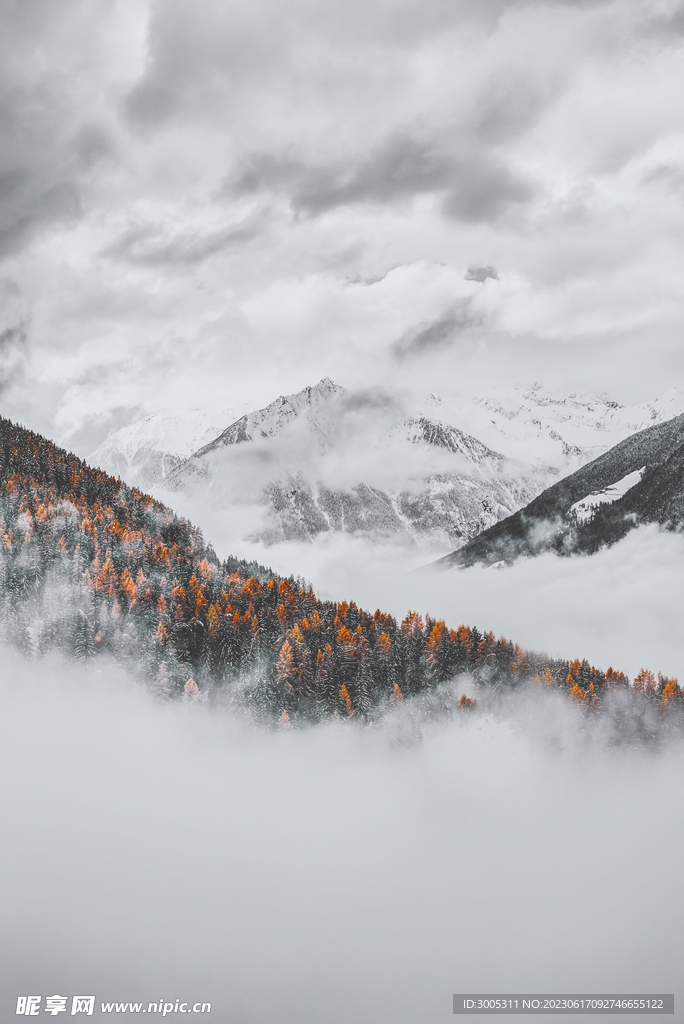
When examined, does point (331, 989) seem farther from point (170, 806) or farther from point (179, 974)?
point (170, 806)

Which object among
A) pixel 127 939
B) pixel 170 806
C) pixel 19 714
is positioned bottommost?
pixel 127 939

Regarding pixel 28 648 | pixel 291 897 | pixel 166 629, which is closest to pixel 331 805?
pixel 291 897

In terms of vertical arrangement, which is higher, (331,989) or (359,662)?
(359,662)

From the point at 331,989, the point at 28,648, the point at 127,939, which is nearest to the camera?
the point at 28,648

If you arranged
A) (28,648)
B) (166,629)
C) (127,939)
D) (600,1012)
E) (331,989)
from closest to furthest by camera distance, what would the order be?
1. (166,629)
2. (28,648)
3. (127,939)
4. (331,989)
5. (600,1012)

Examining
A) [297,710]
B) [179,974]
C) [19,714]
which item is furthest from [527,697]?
[19,714]

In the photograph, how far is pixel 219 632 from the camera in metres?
146

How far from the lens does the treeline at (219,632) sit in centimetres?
14500

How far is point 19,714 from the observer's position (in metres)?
163

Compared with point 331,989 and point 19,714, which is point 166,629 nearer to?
point 19,714

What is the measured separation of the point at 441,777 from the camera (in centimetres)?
19300

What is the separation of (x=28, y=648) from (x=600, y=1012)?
20606cm

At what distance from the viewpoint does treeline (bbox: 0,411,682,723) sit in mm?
145000

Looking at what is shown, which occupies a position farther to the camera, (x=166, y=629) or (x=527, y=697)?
(x=527, y=697)
